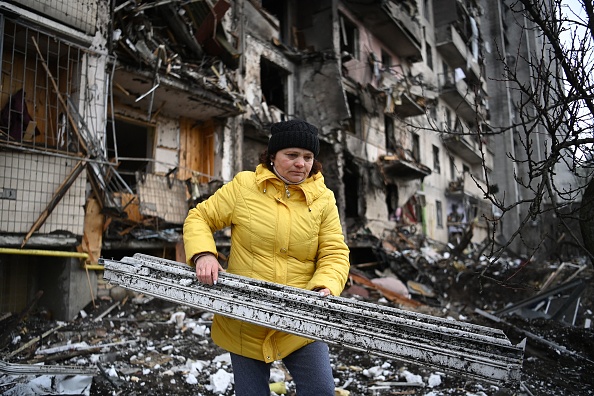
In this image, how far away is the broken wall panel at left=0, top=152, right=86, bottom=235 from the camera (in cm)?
495

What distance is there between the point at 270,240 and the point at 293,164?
0.41 metres

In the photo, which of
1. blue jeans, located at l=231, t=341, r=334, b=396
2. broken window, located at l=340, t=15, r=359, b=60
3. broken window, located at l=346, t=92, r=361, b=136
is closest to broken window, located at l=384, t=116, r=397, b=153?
broken window, located at l=346, t=92, r=361, b=136

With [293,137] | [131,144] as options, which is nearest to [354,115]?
[131,144]

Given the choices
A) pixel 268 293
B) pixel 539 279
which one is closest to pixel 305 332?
pixel 268 293

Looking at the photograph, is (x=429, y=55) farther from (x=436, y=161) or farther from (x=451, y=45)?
(x=436, y=161)

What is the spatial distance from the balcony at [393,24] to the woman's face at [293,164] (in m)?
14.8

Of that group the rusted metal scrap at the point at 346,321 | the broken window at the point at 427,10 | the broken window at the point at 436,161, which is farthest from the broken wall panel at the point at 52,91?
the broken window at the point at 427,10

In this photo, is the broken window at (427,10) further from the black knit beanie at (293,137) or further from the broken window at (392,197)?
the black knit beanie at (293,137)

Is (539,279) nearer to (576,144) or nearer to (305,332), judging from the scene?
(576,144)

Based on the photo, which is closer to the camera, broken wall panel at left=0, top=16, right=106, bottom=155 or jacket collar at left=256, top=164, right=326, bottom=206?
jacket collar at left=256, top=164, right=326, bottom=206

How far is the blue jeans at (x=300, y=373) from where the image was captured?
178 centimetres

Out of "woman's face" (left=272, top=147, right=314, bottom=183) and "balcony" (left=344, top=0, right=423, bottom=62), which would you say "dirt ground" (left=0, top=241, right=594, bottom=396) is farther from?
"balcony" (left=344, top=0, right=423, bottom=62)

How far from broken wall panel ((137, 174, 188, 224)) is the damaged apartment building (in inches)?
1.0

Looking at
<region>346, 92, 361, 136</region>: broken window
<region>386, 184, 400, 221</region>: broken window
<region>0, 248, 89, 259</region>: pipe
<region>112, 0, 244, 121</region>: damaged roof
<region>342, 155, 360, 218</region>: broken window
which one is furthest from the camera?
<region>386, 184, 400, 221</region>: broken window
